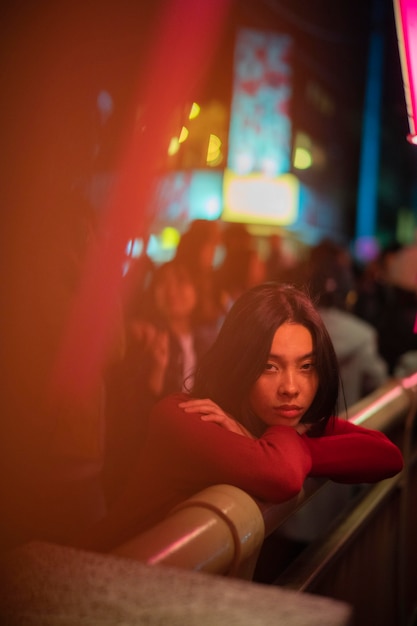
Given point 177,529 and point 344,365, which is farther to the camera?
point 344,365

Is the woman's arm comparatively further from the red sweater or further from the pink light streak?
the pink light streak

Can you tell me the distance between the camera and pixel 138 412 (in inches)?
91.3

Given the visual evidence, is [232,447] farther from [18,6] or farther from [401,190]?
[401,190]

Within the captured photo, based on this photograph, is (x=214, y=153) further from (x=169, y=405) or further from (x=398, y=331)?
(x=398, y=331)

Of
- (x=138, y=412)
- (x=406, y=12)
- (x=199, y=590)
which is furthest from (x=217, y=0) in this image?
(x=199, y=590)

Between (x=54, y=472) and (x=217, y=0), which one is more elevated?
(x=217, y=0)

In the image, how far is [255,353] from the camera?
1.60 metres

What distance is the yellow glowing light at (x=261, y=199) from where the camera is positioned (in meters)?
16.6

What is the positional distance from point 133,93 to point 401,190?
3634 cm

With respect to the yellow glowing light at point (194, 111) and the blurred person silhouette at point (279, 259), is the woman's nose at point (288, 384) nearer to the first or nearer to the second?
the yellow glowing light at point (194, 111)

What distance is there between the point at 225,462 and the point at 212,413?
0.41 feet

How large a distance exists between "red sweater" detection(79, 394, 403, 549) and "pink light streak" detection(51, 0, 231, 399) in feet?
1.65

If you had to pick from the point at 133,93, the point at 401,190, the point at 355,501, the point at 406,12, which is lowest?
the point at 355,501

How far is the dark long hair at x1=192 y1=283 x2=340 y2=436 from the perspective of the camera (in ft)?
5.28
